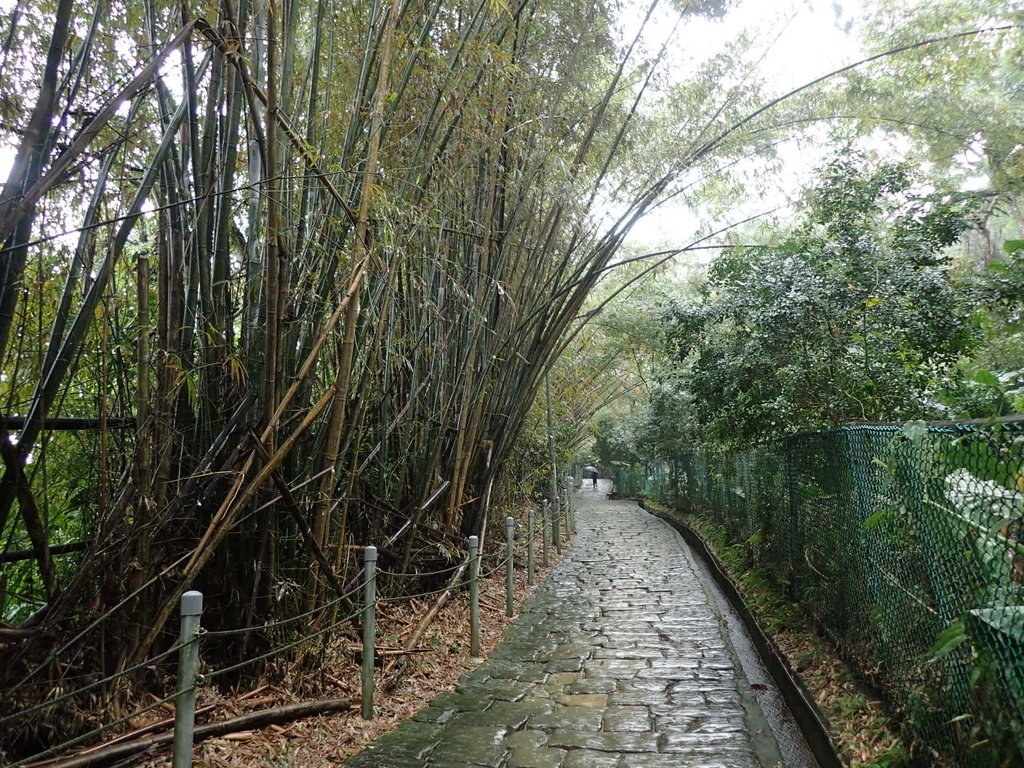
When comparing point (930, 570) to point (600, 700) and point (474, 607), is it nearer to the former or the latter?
point (600, 700)

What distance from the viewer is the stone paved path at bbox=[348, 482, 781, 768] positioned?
2.88 metres

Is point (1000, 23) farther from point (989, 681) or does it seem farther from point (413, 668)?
point (413, 668)

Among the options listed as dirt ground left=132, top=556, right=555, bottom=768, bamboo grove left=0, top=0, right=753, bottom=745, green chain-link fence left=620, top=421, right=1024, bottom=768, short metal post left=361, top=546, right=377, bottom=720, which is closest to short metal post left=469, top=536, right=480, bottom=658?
dirt ground left=132, top=556, right=555, bottom=768

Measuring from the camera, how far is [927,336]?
4094 millimetres

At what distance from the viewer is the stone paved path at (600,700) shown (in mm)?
2881

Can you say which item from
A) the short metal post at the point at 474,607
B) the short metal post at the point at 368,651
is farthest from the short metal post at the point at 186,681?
the short metal post at the point at 474,607

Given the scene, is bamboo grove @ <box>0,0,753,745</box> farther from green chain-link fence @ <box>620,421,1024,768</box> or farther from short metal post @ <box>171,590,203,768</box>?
green chain-link fence @ <box>620,421,1024,768</box>

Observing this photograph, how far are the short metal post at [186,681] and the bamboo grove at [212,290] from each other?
0.45 meters

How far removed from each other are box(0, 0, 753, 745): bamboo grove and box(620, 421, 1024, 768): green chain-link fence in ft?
7.42

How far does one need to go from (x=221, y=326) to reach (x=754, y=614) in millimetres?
4229

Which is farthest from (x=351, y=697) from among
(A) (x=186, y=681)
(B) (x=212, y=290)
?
(B) (x=212, y=290)

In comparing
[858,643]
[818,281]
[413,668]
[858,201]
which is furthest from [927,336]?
[413,668]

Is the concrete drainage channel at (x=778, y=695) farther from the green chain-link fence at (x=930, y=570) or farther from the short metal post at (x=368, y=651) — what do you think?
the short metal post at (x=368, y=651)

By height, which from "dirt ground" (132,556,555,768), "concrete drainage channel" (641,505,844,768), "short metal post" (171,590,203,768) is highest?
"short metal post" (171,590,203,768)
